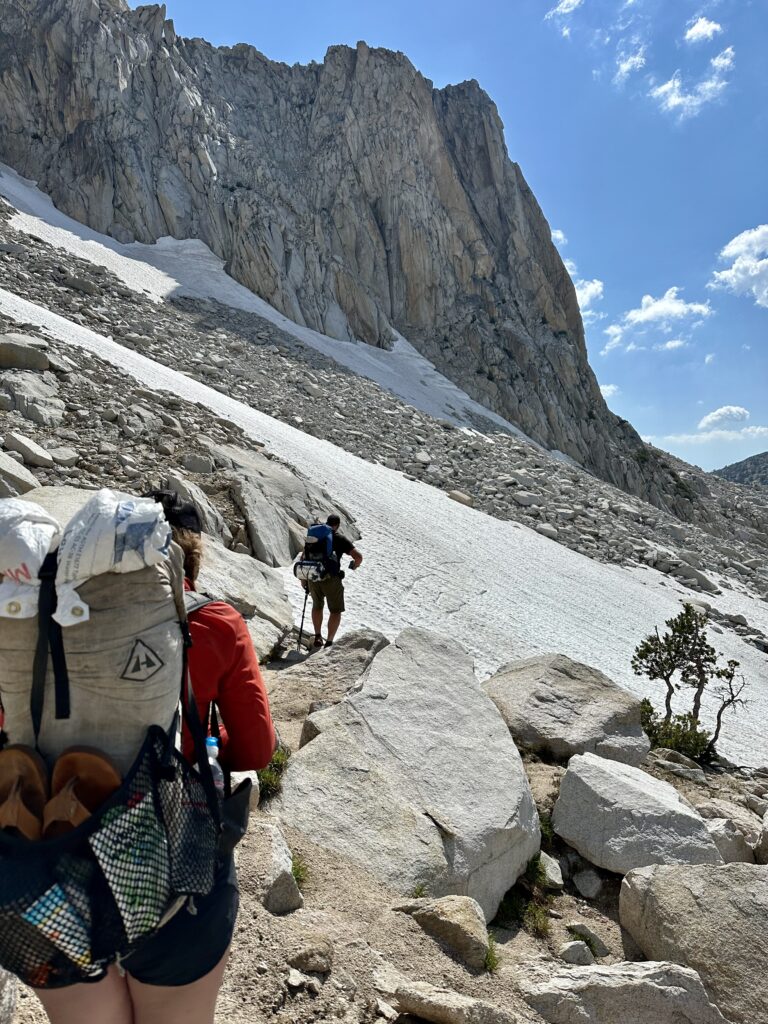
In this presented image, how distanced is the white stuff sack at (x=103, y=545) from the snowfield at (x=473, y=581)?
940cm

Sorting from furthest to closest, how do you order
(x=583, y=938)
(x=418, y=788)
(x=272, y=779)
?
1. (x=418, y=788)
2. (x=272, y=779)
3. (x=583, y=938)

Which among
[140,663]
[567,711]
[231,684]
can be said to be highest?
[140,663]

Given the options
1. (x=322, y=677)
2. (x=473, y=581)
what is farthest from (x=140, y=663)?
(x=473, y=581)

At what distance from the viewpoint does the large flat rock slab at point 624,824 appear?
562 centimetres

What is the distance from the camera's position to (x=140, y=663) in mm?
1840

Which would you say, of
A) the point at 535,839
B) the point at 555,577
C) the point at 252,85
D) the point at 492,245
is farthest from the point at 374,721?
the point at 252,85

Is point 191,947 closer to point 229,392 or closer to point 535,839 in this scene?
point 535,839

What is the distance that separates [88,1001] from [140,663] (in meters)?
1.00

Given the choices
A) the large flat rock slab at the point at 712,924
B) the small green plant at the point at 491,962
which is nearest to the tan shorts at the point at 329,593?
the large flat rock slab at the point at 712,924

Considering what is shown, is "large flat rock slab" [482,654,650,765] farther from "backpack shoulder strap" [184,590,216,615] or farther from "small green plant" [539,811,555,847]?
"backpack shoulder strap" [184,590,216,615]

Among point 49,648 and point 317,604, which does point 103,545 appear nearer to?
point 49,648

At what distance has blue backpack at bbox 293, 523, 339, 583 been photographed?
370 inches

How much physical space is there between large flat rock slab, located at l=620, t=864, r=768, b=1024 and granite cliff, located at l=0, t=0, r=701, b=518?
156 feet

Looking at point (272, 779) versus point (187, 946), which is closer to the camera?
point (187, 946)
